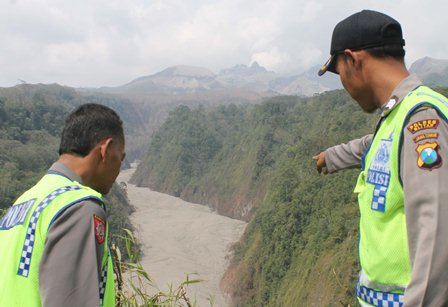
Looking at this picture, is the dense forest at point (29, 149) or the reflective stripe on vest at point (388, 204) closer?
the reflective stripe on vest at point (388, 204)

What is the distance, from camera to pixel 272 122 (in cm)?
4225

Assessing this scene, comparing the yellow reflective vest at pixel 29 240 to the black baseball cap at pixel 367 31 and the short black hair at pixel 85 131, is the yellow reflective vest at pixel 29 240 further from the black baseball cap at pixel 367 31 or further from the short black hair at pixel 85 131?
the black baseball cap at pixel 367 31

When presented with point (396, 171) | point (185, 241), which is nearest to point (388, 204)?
point (396, 171)

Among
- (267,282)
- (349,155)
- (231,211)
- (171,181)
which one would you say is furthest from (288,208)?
(171,181)

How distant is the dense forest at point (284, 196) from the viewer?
Answer: 43.3 ft

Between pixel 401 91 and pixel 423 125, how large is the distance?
266 mm

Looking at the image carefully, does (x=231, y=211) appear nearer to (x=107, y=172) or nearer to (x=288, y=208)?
(x=288, y=208)

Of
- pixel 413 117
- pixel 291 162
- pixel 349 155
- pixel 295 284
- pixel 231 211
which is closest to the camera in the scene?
pixel 413 117

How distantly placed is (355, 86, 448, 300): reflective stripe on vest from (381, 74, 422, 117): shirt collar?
23 mm

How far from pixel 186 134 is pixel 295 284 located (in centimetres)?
4212

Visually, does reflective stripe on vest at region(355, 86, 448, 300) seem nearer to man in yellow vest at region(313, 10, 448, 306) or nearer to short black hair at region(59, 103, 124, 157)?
man in yellow vest at region(313, 10, 448, 306)

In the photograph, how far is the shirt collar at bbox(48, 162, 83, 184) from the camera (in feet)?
6.56

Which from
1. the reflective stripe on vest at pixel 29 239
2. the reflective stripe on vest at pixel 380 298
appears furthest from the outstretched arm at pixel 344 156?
the reflective stripe on vest at pixel 29 239

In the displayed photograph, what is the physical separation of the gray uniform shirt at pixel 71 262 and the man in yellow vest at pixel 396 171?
1.11 meters
